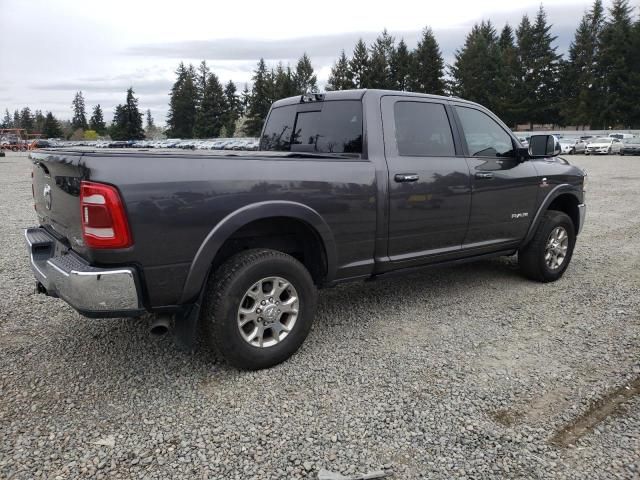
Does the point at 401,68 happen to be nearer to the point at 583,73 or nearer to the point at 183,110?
the point at 583,73

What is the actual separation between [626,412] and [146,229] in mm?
3001

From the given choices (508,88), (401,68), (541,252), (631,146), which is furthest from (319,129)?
(401,68)

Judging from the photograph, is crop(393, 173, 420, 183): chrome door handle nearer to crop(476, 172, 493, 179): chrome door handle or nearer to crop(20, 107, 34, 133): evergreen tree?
crop(476, 172, 493, 179): chrome door handle

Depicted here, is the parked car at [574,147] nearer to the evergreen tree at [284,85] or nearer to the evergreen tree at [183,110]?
the evergreen tree at [284,85]

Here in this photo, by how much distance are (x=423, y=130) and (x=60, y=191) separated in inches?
112

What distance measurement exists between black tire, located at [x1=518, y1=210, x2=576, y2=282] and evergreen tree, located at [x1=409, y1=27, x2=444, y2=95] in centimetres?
7318

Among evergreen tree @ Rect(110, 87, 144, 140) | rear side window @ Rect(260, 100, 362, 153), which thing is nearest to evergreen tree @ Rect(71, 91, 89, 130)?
evergreen tree @ Rect(110, 87, 144, 140)

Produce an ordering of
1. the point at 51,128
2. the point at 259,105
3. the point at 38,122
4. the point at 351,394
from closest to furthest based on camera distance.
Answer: the point at 351,394
the point at 259,105
the point at 51,128
the point at 38,122

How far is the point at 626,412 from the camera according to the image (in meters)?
3.04

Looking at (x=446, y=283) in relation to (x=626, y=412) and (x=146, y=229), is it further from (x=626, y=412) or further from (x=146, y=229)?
(x=146, y=229)

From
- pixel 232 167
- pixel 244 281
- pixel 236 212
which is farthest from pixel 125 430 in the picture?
pixel 232 167

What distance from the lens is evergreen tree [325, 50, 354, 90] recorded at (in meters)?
78.4

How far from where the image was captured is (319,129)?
4.43 metres

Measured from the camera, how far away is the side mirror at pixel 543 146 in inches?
203
